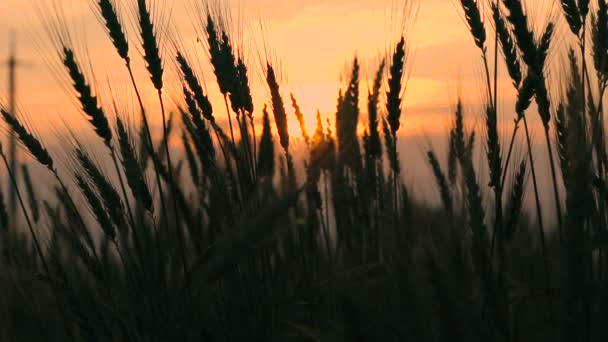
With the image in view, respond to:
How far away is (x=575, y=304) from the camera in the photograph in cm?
141

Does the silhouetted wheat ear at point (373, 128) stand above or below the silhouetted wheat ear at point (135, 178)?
above

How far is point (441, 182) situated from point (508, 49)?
1616 millimetres

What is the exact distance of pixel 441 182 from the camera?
12.6 feet

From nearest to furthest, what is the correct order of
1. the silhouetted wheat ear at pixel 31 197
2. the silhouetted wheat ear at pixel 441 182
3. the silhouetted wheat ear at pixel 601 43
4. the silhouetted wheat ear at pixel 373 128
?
the silhouetted wheat ear at pixel 601 43
the silhouetted wheat ear at pixel 373 128
the silhouetted wheat ear at pixel 441 182
the silhouetted wheat ear at pixel 31 197

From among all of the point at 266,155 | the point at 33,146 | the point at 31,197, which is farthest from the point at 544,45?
the point at 31,197

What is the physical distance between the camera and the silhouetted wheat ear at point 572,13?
2.38m

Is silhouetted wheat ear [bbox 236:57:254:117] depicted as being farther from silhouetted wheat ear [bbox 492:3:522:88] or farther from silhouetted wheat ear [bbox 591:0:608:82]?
silhouetted wheat ear [bbox 591:0:608:82]

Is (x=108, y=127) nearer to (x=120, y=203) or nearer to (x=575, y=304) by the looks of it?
(x=120, y=203)

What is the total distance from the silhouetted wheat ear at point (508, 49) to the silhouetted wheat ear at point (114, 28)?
1016 millimetres

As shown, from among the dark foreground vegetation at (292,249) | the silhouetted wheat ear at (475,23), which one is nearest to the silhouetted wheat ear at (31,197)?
the dark foreground vegetation at (292,249)

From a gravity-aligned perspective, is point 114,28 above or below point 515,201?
above

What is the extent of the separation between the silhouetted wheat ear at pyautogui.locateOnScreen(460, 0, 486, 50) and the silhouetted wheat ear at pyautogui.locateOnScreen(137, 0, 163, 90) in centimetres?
87

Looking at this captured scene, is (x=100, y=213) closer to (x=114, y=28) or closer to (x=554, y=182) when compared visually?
(x=114, y=28)

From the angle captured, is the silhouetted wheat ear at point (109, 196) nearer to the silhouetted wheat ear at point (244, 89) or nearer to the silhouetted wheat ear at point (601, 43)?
the silhouetted wheat ear at point (244, 89)
